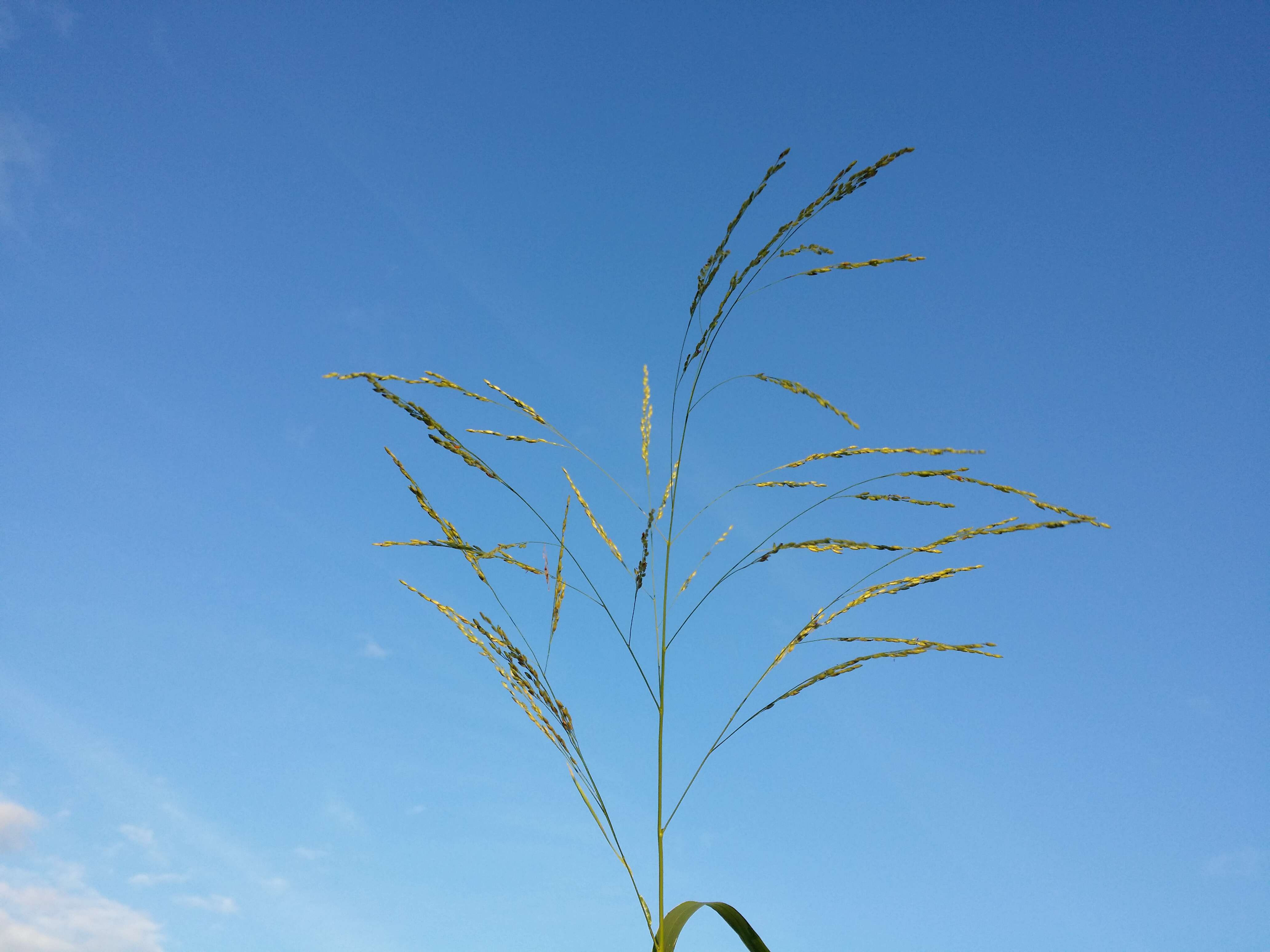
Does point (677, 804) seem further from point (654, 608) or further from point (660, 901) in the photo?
point (654, 608)

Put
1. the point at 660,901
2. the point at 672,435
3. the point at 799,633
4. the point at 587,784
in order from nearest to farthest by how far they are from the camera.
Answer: the point at 660,901 < the point at 587,784 < the point at 799,633 < the point at 672,435

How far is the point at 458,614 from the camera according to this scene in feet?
4.75

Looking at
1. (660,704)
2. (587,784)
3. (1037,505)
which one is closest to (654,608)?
(660,704)

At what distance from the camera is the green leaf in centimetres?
121

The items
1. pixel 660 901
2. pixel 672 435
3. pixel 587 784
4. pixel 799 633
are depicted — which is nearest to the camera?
pixel 660 901

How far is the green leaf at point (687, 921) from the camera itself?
121cm

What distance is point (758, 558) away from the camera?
1582mm

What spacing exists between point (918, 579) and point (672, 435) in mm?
575

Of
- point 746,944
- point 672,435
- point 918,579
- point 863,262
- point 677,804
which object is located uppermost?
point 863,262

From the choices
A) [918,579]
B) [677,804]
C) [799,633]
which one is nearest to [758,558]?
[799,633]

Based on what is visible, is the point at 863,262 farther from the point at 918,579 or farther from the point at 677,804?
the point at 677,804

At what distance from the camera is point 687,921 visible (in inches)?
51.0

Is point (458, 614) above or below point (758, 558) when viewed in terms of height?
below

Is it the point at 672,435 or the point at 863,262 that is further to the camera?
the point at 672,435
